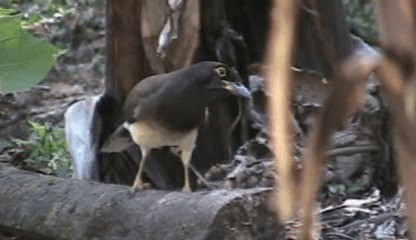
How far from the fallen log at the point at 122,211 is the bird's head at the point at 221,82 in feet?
1.63

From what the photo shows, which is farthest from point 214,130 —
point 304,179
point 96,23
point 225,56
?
point 304,179

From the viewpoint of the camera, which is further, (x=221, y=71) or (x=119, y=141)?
(x=119, y=141)

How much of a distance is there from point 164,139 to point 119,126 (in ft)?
1.92

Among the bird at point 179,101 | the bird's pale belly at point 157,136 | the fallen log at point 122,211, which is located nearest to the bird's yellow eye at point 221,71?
the bird at point 179,101

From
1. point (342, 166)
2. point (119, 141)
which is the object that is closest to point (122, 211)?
point (119, 141)

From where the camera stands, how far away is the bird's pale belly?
3.25 m

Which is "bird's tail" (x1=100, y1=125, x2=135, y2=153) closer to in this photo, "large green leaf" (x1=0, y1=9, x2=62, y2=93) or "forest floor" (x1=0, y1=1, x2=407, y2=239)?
"forest floor" (x1=0, y1=1, x2=407, y2=239)

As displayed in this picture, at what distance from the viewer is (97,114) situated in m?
3.88

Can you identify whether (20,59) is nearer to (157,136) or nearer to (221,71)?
(157,136)

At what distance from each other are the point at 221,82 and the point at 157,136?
0.99 ft

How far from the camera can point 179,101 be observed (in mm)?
3232

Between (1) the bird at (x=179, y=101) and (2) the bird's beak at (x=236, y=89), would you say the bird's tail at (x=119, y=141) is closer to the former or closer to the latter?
(1) the bird at (x=179, y=101)

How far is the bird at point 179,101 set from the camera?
318 centimetres

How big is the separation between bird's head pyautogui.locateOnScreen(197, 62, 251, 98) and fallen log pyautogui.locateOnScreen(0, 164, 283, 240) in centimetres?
50
